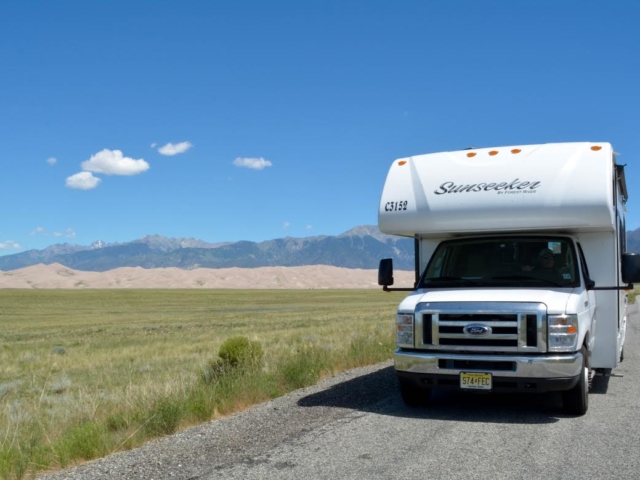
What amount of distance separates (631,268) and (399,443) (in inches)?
152

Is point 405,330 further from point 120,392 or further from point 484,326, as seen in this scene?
point 120,392

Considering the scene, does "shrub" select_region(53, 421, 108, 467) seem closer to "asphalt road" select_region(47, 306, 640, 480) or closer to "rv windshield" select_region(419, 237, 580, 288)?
"asphalt road" select_region(47, 306, 640, 480)

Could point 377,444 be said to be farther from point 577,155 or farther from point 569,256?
point 577,155

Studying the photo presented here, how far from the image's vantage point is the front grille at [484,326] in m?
7.77

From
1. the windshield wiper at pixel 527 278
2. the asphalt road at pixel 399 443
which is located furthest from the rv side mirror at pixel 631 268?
the asphalt road at pixel 399 443

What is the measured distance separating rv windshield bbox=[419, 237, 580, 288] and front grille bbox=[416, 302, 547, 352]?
2.90 feet

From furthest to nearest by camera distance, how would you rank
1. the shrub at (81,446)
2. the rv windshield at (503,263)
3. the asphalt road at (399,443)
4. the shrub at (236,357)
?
1. the shrub at (236,357)
2. the rv windshield at (503,263)
3. the shrub at (81,446)
4. the asphalt road at (399,443)

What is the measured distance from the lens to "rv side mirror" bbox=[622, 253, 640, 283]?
8.55 metres

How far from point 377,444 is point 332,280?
631ft

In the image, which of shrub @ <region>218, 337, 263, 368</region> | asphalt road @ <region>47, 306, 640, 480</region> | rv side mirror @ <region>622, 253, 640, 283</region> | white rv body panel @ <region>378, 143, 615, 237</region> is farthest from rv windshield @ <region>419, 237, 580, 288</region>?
shrub @ <region>218, 337, 263, 368</region>

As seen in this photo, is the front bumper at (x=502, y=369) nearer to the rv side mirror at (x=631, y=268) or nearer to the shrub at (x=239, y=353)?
the rv side mirror at (x=631, y=268)

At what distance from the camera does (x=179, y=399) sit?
9023 millimetres

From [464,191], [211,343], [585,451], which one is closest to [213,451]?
[585,451]

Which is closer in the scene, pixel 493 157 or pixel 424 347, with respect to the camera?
pixel 424 347
